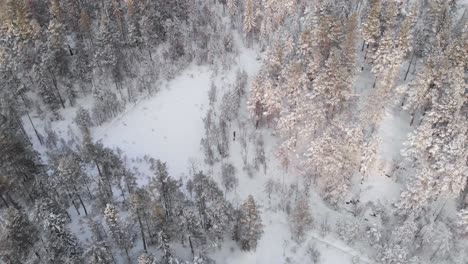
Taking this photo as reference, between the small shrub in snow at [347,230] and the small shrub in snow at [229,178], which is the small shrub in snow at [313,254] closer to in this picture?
the small shrub in snow at [347,230]

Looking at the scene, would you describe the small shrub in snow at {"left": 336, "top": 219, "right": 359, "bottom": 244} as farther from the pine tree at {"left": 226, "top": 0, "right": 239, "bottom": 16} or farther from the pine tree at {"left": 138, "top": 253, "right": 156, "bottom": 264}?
the pine tree at {"left": 226, "top": 0, "right": 239, "bottom": 16}

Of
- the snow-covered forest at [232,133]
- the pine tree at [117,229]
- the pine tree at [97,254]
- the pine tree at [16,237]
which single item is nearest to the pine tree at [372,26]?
the snow-covered forest at [232,133]

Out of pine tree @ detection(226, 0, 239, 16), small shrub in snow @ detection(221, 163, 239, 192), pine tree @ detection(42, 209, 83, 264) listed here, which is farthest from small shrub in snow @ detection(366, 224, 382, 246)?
pine tree @ detection(226, 0, 239, 16)

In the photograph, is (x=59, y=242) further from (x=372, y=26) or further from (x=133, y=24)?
(x=372, y=26)

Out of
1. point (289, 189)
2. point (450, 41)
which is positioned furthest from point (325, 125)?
point (450, 41)

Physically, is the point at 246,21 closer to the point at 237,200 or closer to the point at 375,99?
the point at 375,99
